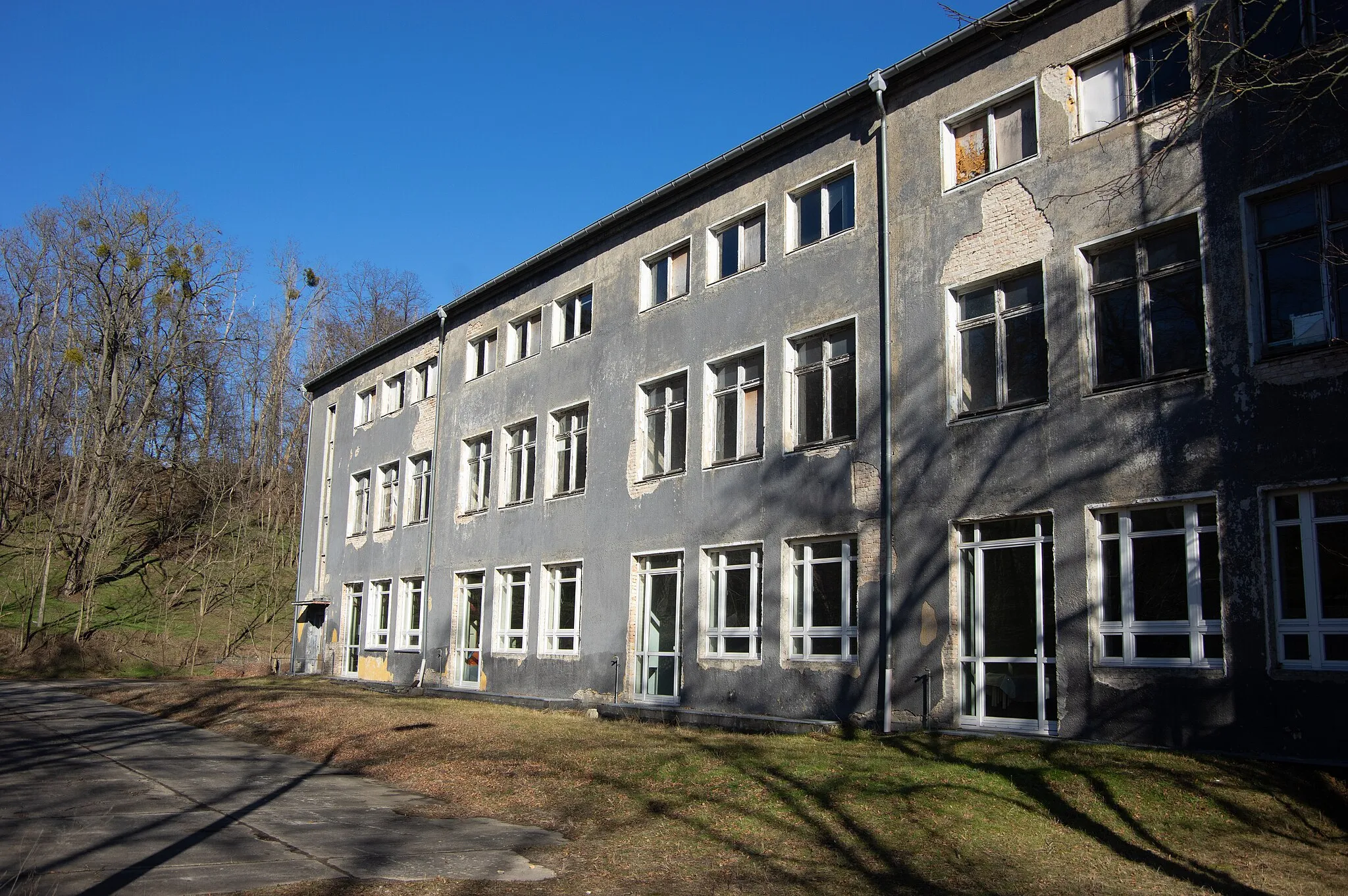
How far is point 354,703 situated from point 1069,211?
49.0 feet

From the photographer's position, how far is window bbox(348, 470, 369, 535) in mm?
31406

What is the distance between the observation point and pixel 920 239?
1472cm

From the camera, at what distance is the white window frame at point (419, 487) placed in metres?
27.9

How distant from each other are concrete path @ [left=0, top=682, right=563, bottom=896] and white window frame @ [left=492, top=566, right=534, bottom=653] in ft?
28.2

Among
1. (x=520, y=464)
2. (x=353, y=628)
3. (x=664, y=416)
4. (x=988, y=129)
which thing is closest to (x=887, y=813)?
(x=988, y=129)

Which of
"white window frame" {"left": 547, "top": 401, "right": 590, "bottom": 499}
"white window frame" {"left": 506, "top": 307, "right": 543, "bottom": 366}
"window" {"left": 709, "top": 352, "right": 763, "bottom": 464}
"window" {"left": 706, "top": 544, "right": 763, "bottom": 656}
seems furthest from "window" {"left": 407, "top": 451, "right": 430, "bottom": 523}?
"window" {"left": 706, "top": 544, "right": 763, "bottom": 656}

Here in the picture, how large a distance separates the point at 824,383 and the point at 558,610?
27.9 feet

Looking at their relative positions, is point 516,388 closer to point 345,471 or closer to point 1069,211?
point 345,471

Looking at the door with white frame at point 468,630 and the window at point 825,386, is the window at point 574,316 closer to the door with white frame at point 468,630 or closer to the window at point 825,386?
the door with white frame at point 468,630

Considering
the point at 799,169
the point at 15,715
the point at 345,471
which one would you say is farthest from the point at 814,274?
the point at 345,471

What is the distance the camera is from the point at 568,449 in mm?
22375

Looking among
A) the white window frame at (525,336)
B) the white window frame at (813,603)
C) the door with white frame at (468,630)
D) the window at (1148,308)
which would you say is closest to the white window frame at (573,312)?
the white window frame at (525,336)

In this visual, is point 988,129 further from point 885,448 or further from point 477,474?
point 477,474

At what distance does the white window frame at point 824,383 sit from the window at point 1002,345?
5.56 feet
